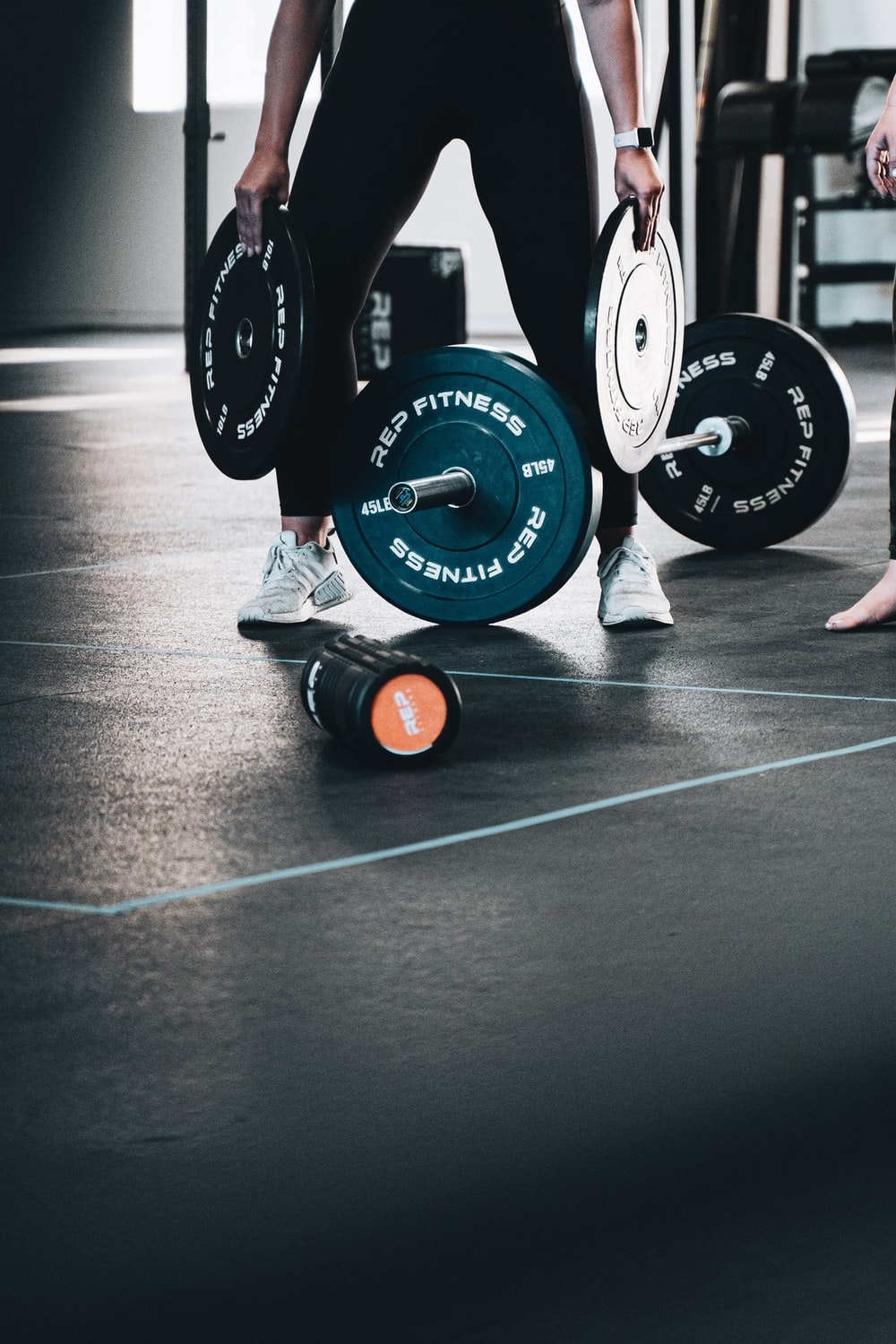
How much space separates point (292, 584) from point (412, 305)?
546cm

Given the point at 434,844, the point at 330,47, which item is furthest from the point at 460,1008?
the point at 330,47

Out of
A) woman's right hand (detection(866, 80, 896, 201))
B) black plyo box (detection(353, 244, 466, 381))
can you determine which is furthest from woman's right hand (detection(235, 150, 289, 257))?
black plyo box (detection(353, 244, 466, 381))

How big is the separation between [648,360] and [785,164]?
6487 mm

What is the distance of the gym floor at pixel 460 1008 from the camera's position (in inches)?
35.7

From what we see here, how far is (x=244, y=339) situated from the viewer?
2648 mm

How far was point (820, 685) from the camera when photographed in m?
2.25

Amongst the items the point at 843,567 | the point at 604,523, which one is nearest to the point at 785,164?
the point at 843,567

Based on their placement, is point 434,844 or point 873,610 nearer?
point 434,844

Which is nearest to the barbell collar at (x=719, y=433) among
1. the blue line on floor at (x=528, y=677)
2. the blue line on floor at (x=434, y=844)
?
the blue line on floor at (x=528, y=677)

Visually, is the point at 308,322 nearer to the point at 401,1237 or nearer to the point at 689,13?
the point at 401,1237

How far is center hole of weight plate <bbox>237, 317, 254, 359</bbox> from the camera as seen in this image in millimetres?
2635

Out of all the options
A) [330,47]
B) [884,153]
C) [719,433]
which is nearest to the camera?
[884,153]

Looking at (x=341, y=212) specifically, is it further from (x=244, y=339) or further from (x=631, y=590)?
(x=631, y=590)

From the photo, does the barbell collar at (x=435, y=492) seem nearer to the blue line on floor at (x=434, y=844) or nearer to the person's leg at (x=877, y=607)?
the person's leg at (x=877, y=607)
